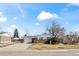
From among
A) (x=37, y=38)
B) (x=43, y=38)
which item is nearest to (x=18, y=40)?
(x=37, y=38)

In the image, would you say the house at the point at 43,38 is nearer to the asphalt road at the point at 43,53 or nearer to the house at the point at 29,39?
the house at the point at 29,39

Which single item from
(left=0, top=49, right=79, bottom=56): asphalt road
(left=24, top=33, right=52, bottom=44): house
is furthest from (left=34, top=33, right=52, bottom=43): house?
(left=0, top=49, right=79, bottom=56): asphalt road

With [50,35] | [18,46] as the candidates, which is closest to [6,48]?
[18,46]

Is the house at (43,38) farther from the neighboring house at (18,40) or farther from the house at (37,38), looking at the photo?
the neighboring house at (18,40)

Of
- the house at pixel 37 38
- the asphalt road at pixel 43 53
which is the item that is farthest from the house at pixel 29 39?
the asphalt road at pixel 43 53

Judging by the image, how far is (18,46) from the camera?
28.2 ft

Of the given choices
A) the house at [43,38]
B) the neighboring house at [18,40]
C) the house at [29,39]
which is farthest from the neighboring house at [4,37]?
the house at [43,38]

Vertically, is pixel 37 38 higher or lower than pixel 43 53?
higher

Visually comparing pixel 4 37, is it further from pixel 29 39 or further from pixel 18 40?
pixel 29 39

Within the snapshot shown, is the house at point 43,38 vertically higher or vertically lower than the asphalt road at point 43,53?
higher

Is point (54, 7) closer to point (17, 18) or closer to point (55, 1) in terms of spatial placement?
point (55, 1)

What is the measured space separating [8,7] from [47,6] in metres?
0.65

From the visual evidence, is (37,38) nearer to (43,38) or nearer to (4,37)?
(43,38)

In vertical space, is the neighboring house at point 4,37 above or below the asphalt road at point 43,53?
above
